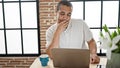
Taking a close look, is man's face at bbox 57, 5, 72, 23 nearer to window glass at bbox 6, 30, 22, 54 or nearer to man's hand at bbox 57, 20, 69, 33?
man's hand at bbox 57, 20, 69, 33

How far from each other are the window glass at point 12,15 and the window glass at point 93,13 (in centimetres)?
125

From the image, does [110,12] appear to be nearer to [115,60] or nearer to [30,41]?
[30,41]

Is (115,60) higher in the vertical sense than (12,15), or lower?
lower

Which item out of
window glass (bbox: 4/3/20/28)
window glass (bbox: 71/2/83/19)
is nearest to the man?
window glass (bbox: 71/2/83/19)

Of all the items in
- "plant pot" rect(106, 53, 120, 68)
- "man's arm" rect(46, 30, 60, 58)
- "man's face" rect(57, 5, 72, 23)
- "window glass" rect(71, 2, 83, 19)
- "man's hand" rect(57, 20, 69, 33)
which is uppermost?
"window glass" rect(71, 2, 83, 19)

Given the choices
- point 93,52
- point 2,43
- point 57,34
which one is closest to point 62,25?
point 57,34

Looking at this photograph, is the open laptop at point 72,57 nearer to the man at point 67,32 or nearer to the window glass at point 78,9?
the man at point 67,32

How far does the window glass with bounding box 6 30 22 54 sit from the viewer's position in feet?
13.1

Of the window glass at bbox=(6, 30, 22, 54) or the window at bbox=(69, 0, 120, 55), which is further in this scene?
the window glass at bbox=(6, 30, 22, 54)

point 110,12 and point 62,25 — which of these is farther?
point 110,12

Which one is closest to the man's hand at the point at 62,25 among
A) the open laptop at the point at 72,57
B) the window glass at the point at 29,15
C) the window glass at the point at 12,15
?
the open laptop at the point at 72,57

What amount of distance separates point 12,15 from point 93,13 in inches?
57.8

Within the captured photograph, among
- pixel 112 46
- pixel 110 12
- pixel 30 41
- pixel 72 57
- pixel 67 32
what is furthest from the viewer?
pixel 30 41

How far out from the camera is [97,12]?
150 inches
